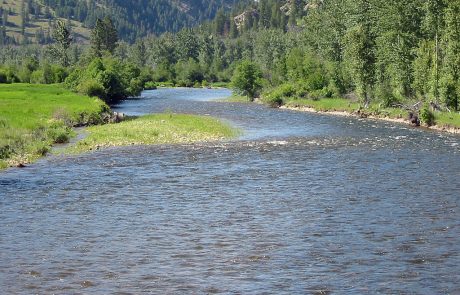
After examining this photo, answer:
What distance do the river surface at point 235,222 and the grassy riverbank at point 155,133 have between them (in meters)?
7.06

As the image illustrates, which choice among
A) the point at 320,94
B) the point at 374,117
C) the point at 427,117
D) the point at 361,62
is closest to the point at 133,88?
the point at 320,94

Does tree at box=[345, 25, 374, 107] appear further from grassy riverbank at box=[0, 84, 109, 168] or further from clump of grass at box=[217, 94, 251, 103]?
clump of grass at box=[217, 94, 251, 103]

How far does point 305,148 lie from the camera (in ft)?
233

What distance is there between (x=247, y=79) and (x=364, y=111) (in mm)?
61907

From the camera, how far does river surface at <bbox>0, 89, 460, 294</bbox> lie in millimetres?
28938

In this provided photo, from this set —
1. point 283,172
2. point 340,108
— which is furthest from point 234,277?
point 340,108

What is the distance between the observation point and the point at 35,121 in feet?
269

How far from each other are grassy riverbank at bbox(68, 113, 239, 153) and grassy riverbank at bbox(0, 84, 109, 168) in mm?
3927

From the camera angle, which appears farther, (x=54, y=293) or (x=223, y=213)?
(x=223, y=213)

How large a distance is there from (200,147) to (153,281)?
4448cm

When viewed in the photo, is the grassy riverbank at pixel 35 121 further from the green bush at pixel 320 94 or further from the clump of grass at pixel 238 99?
the clump of grass at pixel 238 99

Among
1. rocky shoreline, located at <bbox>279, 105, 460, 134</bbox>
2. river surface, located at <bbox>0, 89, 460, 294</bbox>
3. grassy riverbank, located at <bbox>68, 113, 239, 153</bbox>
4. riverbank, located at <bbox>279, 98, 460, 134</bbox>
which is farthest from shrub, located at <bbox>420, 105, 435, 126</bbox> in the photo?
grassy riverbank, located at <bbox>68, 113, 239, 153</bbox>

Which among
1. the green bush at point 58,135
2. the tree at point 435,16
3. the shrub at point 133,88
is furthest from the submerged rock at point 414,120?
the shrub at point 133,88

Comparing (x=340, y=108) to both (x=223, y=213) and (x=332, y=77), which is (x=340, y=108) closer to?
(x=332, y=77)
